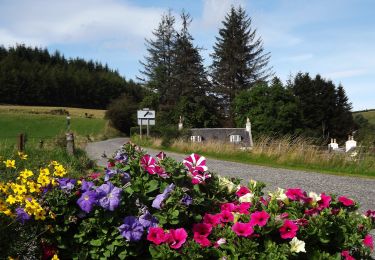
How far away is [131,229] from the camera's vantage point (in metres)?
2.91

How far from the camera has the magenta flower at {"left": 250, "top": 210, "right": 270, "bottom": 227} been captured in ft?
9.00

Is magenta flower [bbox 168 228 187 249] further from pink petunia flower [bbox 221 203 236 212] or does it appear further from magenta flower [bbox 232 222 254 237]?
pink petunia flower [bbox 221 203 236 212]

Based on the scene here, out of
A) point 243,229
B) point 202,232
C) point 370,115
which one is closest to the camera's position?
point 243,229

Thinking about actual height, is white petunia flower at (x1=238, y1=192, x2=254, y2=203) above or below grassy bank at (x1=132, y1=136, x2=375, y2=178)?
above

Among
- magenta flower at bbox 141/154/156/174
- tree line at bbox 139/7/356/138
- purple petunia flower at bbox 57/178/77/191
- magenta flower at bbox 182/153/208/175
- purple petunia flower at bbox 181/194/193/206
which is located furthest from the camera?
tree line at bbox 139/7/356/138

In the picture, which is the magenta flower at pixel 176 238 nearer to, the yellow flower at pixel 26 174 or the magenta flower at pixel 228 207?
the magenta flower at pixel 228 207

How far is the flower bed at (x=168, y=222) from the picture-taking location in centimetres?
276

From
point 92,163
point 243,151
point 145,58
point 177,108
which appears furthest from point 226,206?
point 145,58

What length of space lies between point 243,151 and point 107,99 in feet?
353

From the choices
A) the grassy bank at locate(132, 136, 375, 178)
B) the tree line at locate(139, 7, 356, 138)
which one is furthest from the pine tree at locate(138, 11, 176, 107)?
the grassy bank at locate(132, 136, 375, 178)

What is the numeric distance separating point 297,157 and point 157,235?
1320 centimetres

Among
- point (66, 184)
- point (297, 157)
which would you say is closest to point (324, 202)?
point (66, 184)

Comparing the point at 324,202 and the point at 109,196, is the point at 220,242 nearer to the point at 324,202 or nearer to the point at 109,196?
the point at 109,196

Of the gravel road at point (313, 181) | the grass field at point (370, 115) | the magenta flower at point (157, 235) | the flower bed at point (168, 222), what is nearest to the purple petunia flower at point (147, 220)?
the flower bed at point (168, 222)
